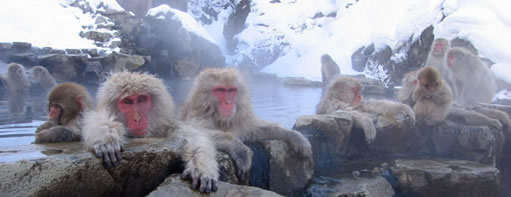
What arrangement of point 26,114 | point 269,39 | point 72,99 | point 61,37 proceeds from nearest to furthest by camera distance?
1. point 72,99
2. point 26,114
3. point 61,37
4. point 269,39

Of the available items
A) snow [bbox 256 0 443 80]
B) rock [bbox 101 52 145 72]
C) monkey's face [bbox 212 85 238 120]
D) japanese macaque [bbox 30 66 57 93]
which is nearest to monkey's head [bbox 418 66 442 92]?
monkey's face [bbox 212 85 238 120]

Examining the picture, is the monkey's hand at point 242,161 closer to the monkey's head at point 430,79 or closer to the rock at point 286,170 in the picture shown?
the rock at point 286,170

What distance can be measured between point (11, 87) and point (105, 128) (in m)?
8.40

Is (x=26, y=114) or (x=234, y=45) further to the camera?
(x=234, y=45)

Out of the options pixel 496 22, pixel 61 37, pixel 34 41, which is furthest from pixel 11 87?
pixel 496 22

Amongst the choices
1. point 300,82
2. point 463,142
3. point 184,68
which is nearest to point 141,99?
point 463,142

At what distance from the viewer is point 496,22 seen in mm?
10156

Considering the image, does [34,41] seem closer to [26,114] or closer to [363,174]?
[26,114]

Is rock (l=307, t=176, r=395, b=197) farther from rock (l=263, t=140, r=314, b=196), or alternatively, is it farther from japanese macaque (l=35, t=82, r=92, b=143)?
japanese macaque (l=35, t=82, r=92, b=143)

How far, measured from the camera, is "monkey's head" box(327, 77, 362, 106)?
4578 mm

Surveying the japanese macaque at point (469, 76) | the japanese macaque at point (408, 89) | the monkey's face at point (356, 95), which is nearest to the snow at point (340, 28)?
the japanese macaque at point (469, 76)

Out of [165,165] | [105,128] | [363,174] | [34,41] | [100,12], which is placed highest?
[100,12]

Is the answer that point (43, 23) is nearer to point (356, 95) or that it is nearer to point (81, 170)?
point (356, 95)

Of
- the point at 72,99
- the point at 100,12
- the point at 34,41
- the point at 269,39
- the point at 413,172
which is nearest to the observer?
the point at 72,99
